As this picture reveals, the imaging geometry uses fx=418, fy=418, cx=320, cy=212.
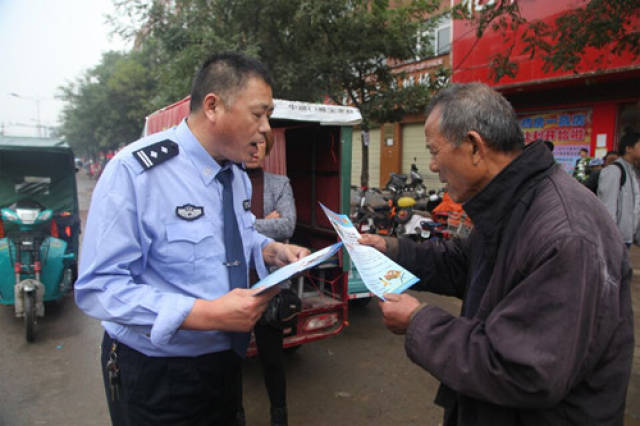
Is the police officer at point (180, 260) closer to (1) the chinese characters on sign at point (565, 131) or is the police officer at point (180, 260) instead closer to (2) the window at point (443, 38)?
(1) the chinese characters on sign at point (565, 131)

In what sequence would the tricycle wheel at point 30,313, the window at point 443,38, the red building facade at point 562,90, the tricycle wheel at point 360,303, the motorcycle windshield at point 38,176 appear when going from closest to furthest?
the tricycle wheel at point 30,313
the motorcycle windshield at point 38,176
the tricycle wheel at point 360,303
the red building facade at point 562,90
the window at point 443,38

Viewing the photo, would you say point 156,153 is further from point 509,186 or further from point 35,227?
point 35,227

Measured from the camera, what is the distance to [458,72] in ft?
43.1

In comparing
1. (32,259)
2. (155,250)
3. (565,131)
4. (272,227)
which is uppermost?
(565,131)

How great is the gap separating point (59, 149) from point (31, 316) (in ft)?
7.25

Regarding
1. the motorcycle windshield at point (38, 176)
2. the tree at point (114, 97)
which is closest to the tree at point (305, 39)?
the motorcycle windshield at point (38, 176)

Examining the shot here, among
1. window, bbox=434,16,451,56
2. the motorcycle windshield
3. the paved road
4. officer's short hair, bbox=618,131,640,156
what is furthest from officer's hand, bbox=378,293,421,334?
window, bbox=434,16,451,56

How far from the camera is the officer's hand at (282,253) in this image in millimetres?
1820

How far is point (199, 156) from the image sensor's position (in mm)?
1583

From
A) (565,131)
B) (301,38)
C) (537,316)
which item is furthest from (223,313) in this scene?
(565,131)

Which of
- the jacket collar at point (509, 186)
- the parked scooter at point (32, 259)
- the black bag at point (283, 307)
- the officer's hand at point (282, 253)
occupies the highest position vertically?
the jacket collar at point (509, 186)

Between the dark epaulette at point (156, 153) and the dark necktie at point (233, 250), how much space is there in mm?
195

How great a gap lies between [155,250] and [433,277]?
3.73 ft

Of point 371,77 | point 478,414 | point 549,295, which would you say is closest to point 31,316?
point 478,414
